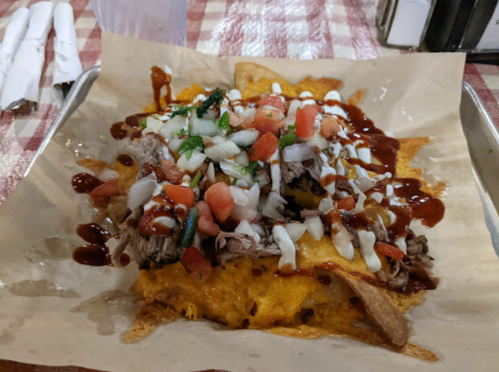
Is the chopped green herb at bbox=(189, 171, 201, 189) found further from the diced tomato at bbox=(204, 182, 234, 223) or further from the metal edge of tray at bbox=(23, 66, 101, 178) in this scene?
the metal edge of tray at bbox=(23, 66, 101, 178)

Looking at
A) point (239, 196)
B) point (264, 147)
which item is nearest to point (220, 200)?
point (239, 196)

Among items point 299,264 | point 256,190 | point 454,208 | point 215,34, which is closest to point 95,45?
point 215,34

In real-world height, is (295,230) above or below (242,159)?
below

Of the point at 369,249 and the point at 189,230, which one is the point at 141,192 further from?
the point at 369,249

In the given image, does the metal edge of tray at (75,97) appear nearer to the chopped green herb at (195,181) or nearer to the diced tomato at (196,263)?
the chopped green herb at (195,181)

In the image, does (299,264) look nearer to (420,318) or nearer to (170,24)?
(420,318)
